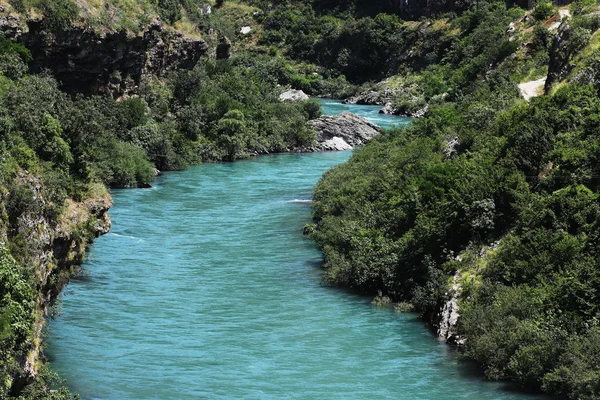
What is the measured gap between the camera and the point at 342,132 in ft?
304

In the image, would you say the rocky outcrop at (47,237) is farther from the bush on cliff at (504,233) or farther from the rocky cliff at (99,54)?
the rocky cliff at (99,54)

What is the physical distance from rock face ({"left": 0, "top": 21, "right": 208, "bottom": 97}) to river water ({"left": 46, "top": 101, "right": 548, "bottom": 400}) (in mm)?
19026

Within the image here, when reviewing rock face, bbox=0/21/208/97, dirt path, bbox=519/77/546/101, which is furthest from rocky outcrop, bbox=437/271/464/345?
rock face, bbox=0/21/208/97

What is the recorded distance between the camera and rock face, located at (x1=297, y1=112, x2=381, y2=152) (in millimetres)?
90938

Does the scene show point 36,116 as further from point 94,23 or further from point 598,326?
point 94,23

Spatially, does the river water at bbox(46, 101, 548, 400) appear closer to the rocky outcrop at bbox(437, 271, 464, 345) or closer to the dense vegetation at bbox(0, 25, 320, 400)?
the rocky outcrop at bbox(437, 271, 464, 345)

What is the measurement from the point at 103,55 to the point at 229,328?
154 feet

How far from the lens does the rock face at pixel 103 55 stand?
6738 cm

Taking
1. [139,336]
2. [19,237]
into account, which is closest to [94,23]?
[139,336]

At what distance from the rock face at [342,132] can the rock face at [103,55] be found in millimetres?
16963

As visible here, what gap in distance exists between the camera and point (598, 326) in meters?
28.5

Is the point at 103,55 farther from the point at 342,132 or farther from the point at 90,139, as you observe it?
the point at 90,139

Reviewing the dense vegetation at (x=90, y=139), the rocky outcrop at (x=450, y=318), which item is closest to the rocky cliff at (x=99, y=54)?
the dense vegetation at (x=90, y=139)

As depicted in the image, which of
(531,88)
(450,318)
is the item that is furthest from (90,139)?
(531,88)
